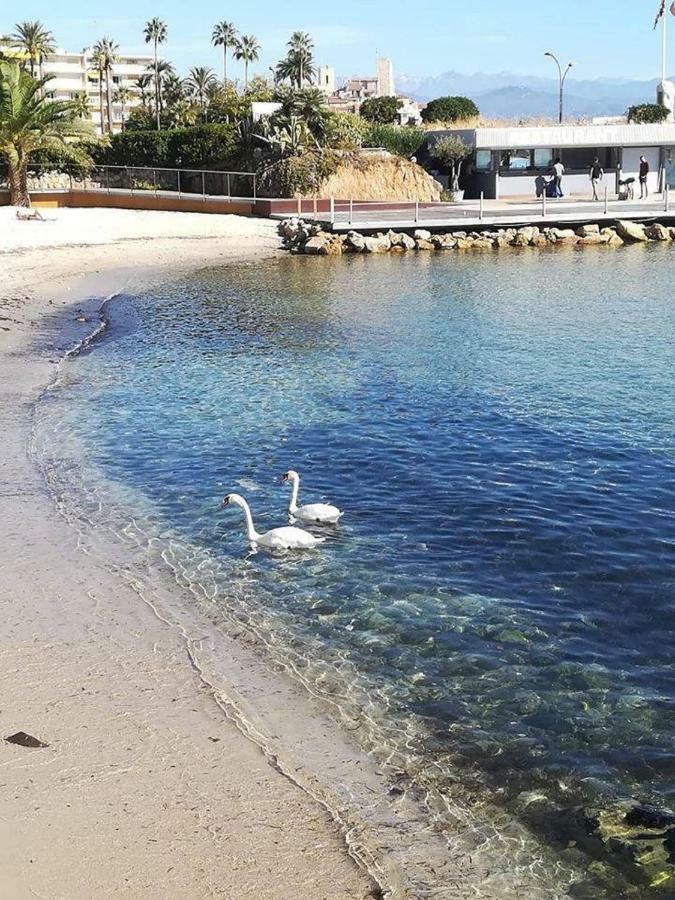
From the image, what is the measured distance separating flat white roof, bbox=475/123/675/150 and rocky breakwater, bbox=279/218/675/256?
30.5 ft

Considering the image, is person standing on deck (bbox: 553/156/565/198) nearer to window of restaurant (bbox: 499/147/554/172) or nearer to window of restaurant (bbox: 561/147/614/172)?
window of restaurant (bbox: 499/147/554/172)

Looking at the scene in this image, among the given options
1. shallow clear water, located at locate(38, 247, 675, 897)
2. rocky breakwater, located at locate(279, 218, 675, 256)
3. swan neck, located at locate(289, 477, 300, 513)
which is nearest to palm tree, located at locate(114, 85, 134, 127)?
rocky breakwater, located at locate(279, 218, 675, 256)

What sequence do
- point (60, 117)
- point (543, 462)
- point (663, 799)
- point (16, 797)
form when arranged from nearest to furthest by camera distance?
point (16, 797) < point (663, 799) < point (543, 462) < point (60, 117)

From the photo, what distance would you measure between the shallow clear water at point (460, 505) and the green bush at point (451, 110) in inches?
1580

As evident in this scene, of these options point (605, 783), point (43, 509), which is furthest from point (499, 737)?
point (43, 509)

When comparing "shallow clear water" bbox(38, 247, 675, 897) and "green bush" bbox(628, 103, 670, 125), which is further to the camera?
"green bush" bbox(628, 103, 670, 125)

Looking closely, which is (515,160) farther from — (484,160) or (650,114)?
(650,114)

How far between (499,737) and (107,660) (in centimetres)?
342

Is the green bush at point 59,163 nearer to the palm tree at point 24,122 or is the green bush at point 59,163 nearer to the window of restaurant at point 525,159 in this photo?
the palm tree at point 24,122

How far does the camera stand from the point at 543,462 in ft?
50.2

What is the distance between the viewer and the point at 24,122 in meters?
46.4

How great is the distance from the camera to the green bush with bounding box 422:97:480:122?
66.3 m

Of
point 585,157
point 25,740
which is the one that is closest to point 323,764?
point 25,740

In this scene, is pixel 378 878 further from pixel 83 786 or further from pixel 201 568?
pixel 201 568
